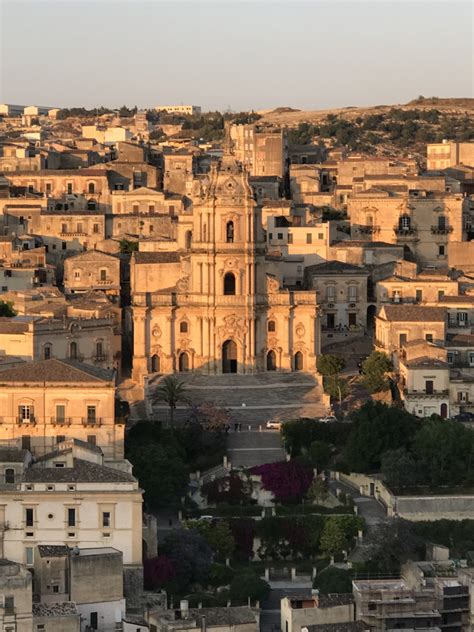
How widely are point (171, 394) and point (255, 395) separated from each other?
166 inches

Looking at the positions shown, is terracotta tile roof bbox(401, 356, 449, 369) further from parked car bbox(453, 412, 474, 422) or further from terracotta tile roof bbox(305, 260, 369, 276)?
terracotta tile roof bbox(305, 260, 369, 276)

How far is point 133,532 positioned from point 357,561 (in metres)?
6.05

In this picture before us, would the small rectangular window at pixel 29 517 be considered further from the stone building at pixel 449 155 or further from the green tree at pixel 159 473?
the stone building at pixel 449 155

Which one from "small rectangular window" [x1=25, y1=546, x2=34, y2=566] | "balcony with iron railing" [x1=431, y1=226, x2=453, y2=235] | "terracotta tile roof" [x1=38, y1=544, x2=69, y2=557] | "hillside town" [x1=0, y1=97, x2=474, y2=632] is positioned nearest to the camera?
"terracotta tile roof" [x1=38, y1=544, x2=69, y2=557]

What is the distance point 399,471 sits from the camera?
2378 inches

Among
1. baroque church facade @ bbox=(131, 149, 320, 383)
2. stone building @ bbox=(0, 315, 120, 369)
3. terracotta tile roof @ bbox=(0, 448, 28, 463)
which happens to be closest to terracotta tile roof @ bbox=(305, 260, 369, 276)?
baroque church facade @ bbox=(131, 149, 320, 383)

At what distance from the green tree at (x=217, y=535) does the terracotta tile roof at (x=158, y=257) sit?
67.9 ft

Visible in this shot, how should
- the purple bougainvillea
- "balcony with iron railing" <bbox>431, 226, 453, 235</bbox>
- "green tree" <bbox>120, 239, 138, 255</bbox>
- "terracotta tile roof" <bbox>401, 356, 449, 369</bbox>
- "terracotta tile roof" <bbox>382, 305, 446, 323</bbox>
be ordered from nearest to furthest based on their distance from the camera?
the purple bougainvillea < "terracotta tile roof" <bbox>401, 356, 449, 369</bbox> < "terracotta tile roof" <bbox>382, 305, 446, 323</bbox> < "green tree" <bbox>120, 239, 138, 255</bbox> < "balcony with iron railing" <bbox>431, 226, 453, 235</bbox>

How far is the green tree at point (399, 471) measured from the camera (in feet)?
198

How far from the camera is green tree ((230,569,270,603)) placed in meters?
53.9

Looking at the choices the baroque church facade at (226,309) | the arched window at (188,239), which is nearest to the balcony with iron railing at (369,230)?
the arched window at (188,239)

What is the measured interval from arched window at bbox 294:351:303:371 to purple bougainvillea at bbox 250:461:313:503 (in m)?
13.5

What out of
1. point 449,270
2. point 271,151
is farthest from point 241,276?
point 271,151

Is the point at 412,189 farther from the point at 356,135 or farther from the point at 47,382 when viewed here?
the point at 356,135
